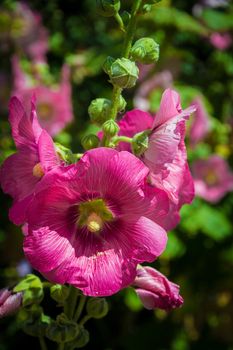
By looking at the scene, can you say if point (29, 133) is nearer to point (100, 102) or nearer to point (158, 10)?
point (100, 102)

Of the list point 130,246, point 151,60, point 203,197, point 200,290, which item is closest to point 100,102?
point 151,60

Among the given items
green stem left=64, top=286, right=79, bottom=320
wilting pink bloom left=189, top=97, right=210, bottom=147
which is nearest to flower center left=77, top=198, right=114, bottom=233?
green stem left=64, top=286, right=79, bottom=320

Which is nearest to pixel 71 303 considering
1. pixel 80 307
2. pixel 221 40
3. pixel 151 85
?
pixel 80 307

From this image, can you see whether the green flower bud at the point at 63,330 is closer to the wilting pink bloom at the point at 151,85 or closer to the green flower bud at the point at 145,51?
the green flower bud at the point at 145,51

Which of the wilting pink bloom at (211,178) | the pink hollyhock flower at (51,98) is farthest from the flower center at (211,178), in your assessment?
the pink hollyhock flower at (51,98)

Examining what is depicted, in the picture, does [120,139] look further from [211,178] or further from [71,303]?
[211,178]
